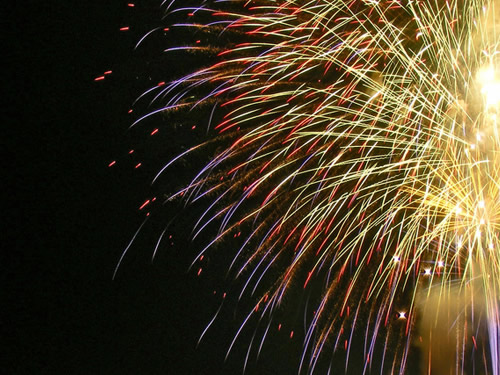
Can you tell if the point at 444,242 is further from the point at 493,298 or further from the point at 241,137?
the point at 241,137

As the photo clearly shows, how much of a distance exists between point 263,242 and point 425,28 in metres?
1.89

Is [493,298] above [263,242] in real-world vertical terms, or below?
above

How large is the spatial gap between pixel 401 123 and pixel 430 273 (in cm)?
120

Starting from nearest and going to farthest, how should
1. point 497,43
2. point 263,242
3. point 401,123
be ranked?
point 497,43 → point 401,123 → point 263,242

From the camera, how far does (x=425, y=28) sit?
11.3 ft

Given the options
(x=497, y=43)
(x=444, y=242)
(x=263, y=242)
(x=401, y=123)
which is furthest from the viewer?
(x=263, y=242)

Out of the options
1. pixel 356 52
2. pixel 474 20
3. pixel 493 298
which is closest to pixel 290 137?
pixel 356 52

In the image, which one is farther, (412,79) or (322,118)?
(322,118)

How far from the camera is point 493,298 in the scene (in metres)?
3.92

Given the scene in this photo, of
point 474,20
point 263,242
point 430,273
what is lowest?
point 263,242

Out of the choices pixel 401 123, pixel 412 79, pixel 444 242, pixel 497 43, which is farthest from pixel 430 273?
pixel 497 43

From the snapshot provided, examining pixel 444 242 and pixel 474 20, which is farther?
pixel 444 242

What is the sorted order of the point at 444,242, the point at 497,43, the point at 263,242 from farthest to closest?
the point at 263,242 → the point at 444,242 → the point at 497,43

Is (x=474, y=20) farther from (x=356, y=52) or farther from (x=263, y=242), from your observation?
(x=263, y=242)
